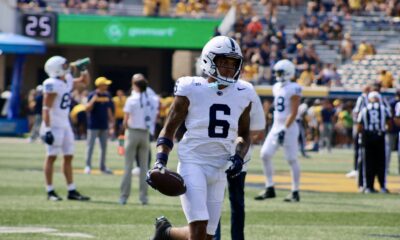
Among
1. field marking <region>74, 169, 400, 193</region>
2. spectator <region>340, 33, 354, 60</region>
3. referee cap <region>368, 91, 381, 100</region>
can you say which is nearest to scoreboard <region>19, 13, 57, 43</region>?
spectator <region>340, 33, 354, 60</region>

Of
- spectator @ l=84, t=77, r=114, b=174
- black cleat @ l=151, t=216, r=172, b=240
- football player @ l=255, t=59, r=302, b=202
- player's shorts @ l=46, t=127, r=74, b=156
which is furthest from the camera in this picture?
spectator @ l=84, t=77, r=114, b=174

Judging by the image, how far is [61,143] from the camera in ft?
53.1

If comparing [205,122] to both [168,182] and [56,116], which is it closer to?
[168,182]

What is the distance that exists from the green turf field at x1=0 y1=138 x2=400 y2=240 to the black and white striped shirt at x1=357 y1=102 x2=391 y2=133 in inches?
46.7

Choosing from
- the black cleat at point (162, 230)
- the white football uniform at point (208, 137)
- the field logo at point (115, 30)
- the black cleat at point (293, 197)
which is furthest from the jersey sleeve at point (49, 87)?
the field logo at point (115, 30)

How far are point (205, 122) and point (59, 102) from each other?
750cm

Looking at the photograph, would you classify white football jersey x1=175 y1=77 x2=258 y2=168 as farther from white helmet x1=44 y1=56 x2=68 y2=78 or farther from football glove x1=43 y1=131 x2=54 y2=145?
white helmet x1=44 y1=56 x2=68 y2=78

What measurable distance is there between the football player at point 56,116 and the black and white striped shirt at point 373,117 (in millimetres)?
5892

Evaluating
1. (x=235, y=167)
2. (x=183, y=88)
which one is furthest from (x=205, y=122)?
(x=235, y=167)

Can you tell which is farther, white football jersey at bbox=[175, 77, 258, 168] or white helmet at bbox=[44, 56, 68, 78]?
white helmet at bbox=[44, 56, 68, 78]

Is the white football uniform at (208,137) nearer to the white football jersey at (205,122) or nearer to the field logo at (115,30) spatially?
the white football jersey at (205,122)

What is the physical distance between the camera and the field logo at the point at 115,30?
46.0 meters

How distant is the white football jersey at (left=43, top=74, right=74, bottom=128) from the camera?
52.7 feet

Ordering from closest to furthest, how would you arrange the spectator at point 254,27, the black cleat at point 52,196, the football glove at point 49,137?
the football glove at point 49,137, the black cleat at point 52,196, the spectator at point 254,27
